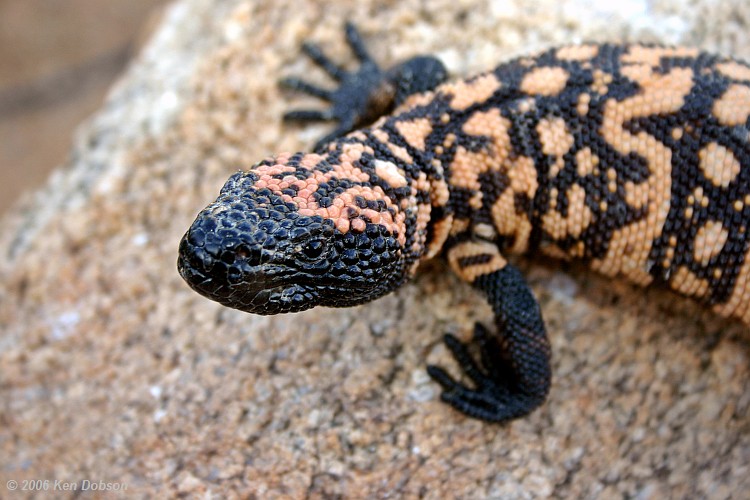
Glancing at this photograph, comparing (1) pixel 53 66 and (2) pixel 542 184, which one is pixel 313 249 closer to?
(2) pixel 542 184

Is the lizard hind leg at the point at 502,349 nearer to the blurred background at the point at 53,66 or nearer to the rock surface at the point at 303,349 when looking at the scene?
the rock surface at the point at 303,349

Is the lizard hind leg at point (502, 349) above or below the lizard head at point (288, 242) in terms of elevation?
below

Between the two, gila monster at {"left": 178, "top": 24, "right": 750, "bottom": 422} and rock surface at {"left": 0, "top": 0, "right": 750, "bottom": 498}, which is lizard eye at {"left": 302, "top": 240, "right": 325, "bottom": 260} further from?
rock surface at {"left": 0, "top": 0, "right": 750, "bottom": 498}

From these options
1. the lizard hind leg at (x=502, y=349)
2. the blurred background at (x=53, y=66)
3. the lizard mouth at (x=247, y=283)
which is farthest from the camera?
the blurred background at (x=53, y=66)

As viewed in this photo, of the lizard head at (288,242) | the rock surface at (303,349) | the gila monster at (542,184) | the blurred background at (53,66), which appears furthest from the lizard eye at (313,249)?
the blurred background at (53,66)

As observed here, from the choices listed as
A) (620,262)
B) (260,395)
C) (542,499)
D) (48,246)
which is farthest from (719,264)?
(48,246)

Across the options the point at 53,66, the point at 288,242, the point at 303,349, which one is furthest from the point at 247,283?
the point at 53,66

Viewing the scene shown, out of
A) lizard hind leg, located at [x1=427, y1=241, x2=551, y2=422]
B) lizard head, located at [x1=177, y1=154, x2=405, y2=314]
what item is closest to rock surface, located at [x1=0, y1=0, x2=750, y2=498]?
lizard hind leg, located at [x1=427, y1=241, x2=551, y2=422]
